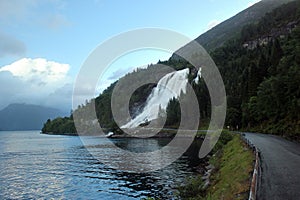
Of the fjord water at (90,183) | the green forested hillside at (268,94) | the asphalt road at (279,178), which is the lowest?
the fjord water at (90,183)

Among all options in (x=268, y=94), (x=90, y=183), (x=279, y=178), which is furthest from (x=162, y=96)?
(x=279, y=178)

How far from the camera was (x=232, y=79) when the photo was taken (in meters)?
120

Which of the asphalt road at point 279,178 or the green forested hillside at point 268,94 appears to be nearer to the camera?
the asphalt road at point 279,178

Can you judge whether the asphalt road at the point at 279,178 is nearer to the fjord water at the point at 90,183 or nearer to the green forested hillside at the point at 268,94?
the fjord water at the point at 90,183

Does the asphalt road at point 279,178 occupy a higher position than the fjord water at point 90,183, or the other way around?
the asphalt road at point 279,178

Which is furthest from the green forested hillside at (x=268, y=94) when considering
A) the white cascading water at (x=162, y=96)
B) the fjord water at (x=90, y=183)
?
the white cascading water at (x=162, y=96)

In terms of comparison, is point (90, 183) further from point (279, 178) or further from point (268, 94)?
point (268, 94)

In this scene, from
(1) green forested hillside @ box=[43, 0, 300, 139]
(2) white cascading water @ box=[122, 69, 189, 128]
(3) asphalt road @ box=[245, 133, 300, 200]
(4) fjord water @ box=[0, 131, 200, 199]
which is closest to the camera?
(3) asphalt road @ box=[245, 133, 300, 200]

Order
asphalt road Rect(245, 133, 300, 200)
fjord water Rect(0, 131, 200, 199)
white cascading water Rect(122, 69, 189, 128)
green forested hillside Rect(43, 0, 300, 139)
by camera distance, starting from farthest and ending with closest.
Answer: white cascading water Rect(122, 69, 189, 128) → green forested hillside Rect(43, 0, 300, 139) → fjord water Rect(0, 131, 200, 199) → asphalt road Rect(245, 133, 300, 200)

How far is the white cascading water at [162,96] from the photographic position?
160750mm

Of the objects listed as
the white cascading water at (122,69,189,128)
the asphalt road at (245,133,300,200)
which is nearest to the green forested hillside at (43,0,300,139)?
the asphalt road at (245,133,300,200)

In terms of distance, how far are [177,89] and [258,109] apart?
339 ft

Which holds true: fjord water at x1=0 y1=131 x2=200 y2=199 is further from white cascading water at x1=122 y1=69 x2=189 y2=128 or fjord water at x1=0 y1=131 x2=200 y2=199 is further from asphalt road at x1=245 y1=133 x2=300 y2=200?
white cascading water at x1=122 y1=69 x2=189 y2=128

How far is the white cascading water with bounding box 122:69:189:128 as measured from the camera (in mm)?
160750
